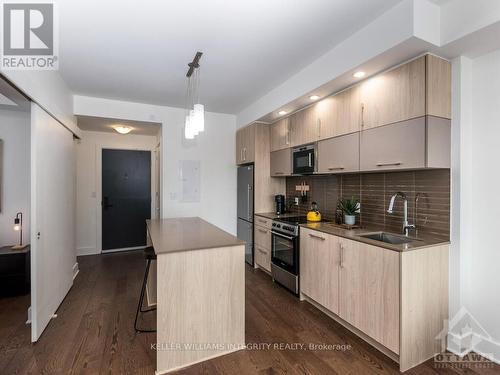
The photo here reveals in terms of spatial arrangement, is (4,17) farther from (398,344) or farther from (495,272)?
(495,272)

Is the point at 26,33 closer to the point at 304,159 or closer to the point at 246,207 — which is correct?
the point at 304,159

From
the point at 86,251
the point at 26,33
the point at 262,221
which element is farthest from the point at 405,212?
the point at 86,251

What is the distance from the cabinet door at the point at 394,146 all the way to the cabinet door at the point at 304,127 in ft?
2.40

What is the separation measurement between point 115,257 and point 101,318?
92.2 inches

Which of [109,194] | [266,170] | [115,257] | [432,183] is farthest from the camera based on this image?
[109,194]

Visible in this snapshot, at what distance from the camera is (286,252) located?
309 cm

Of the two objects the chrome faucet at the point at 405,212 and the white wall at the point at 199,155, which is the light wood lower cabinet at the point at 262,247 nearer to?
the white wall at the point at 199,155

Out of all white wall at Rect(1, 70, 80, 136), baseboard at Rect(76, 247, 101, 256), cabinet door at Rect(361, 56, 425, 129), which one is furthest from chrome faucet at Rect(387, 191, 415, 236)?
baseboard at Rect(76, 247, 101, 256)

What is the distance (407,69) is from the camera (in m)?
1.99

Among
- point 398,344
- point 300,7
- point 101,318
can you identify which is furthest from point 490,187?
point 101,318

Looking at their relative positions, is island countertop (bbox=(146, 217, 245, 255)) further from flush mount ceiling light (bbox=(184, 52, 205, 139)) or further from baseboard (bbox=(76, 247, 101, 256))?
baseboard (bbox=(76, 247, 101, 256))

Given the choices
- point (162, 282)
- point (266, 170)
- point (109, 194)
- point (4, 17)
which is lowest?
point (162, 282)

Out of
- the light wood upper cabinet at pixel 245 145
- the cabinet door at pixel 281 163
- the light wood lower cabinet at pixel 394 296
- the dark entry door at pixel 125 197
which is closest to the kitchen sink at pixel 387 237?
the light wood lower cabinet at pixel 394 296

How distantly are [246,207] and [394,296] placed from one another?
105 inches
